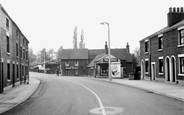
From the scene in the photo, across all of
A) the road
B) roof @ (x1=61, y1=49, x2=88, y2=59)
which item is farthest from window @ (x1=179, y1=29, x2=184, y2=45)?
roof @ (x1=61, y1=49, x2=88, y2=59)

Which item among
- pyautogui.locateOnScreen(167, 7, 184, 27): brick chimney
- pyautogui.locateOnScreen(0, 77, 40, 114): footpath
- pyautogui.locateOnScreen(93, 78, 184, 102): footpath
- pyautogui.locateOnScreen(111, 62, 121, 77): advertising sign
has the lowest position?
pyautogui.locateOnScreen(0, 77, 40, 114): footpath

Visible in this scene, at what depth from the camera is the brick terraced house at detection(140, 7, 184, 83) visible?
23125 mm

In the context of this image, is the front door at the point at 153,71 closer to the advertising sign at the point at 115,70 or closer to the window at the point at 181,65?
the window at the point at 181,65

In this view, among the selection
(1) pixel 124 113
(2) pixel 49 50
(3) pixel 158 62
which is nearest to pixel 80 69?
(3) pixel 158 62

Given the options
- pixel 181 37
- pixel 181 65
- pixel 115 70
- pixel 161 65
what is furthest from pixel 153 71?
pixel 115 70

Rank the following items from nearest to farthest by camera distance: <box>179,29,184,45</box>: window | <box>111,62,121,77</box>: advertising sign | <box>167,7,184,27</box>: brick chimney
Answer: <box>179,29,184,45</box>: window, <box>167,7,184,27</box>: brick chimney, <box>111,62,121,77</box>: advertising sign

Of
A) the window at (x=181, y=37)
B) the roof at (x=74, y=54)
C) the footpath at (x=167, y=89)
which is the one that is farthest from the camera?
the roof at (x=74, y=54)

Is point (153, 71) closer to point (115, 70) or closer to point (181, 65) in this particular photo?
point (181, 65)

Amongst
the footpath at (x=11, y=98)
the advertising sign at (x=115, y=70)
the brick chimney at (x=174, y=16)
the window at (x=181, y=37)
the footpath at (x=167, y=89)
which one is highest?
the brick chimney at (x=174, y=16)

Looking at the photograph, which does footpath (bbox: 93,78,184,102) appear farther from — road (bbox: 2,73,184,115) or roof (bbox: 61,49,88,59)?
roof (bbox: 61,49,88,59)

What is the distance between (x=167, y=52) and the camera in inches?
1020

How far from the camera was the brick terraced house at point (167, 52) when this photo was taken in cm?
2312

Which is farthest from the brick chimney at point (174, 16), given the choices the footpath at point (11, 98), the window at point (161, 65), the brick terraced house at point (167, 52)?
the footpath at point (11, 98)

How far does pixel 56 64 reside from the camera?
90.1m
